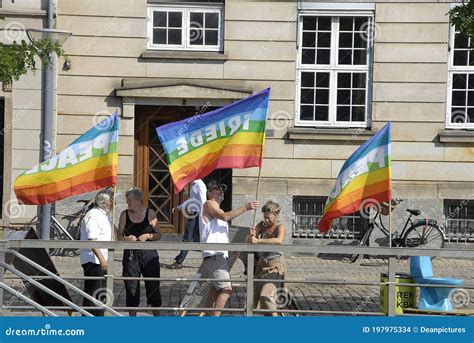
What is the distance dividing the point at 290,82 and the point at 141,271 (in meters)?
9.44

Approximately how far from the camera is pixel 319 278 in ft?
55.3

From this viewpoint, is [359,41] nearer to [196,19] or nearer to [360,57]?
[360,57]

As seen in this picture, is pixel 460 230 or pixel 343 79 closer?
pixel 460 230

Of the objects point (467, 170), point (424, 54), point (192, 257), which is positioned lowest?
point (192, 257)

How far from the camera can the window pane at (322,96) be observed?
2138 centimetres

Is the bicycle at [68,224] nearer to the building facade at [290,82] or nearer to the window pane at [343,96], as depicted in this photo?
the building facade at [290,82]

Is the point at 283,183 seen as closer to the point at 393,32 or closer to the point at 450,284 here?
the point at 393,32

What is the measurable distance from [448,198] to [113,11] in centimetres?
698

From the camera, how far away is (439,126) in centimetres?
2102

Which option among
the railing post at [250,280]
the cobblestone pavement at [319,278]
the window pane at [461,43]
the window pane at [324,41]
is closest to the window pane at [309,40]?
the window pane at [324,41]

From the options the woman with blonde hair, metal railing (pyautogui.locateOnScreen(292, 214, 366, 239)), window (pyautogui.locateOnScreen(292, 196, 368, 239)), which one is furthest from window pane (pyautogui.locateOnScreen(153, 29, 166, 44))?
the woman with blonde hair

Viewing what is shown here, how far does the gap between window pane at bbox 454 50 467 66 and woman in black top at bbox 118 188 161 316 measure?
1019 cm

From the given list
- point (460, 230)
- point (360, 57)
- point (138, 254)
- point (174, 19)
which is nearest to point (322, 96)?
point (360, 57)

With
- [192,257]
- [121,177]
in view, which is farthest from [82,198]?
[192,257]
